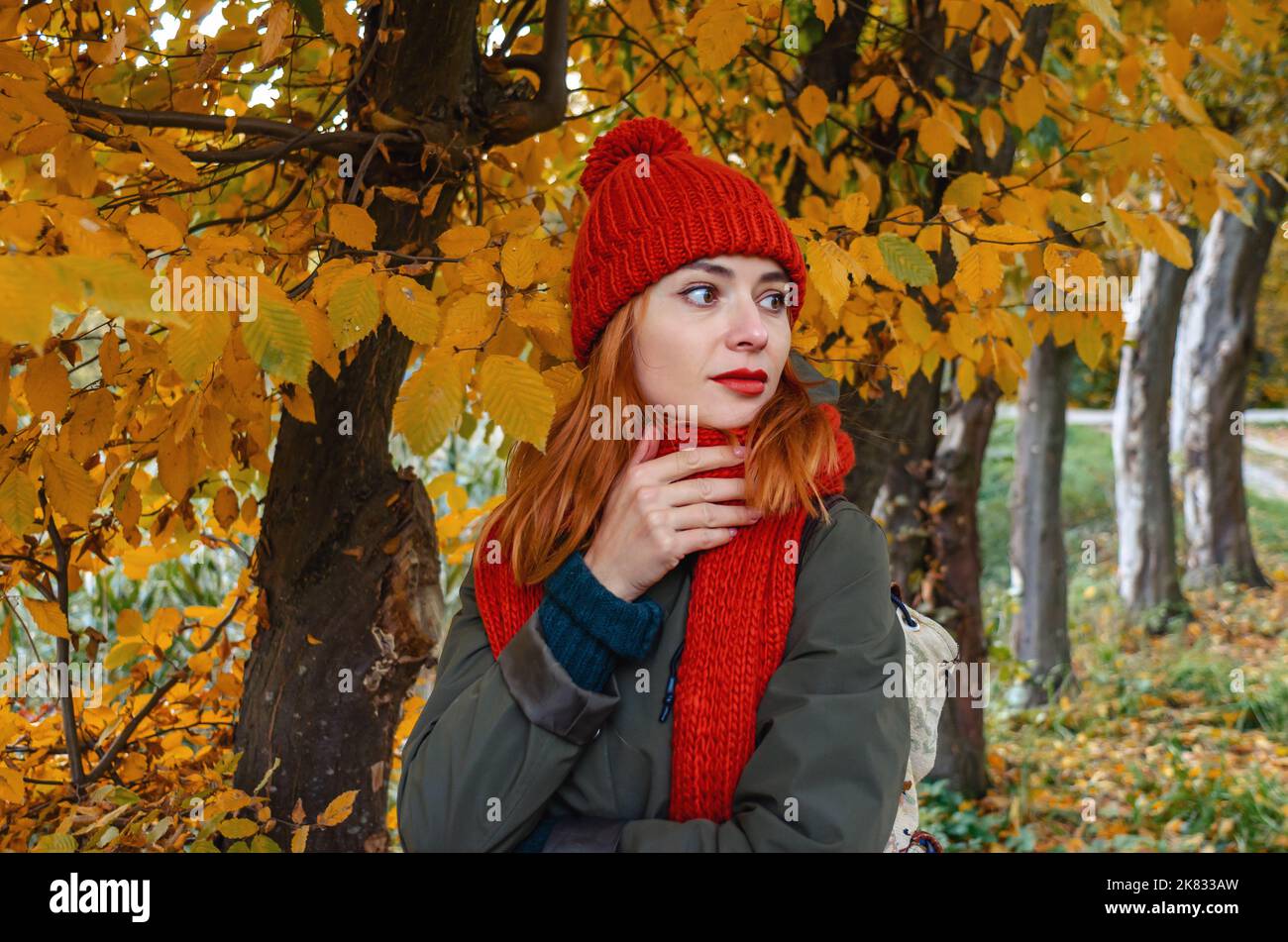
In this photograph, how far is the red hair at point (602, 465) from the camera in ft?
4.88

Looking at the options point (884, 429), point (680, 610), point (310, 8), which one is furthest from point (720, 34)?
point (884, 429)

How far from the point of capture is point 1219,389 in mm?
9344

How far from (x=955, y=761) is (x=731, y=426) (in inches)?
167

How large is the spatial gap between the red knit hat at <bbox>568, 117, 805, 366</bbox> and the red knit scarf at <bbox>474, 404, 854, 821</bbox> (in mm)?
323

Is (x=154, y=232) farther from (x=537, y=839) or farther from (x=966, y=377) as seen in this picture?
(x=966, y=377)

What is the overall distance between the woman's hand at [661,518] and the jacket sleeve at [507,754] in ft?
0.42

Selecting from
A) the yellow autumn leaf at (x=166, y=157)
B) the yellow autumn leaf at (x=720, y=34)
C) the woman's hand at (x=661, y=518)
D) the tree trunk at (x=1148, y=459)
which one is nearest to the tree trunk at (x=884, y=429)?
the yellow autumn leaf at (x=720, y=34)

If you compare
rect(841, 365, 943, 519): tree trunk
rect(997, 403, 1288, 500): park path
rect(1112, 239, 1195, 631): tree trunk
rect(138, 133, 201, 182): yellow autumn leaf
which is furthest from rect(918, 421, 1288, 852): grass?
rect(997, 403, 1288, 500): park path

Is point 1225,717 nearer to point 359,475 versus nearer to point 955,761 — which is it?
point 955,761

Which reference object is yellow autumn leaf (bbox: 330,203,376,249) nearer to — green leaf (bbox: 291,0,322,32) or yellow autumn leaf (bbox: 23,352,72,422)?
green leaf (bbox: 291,0,322,32)

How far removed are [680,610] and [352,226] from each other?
39.9 inches

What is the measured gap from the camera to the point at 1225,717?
6.71m

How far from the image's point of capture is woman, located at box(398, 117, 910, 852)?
1.33 metres
